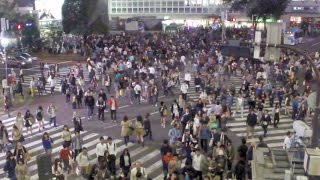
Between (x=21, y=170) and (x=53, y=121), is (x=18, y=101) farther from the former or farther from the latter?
(x=21, y=170)

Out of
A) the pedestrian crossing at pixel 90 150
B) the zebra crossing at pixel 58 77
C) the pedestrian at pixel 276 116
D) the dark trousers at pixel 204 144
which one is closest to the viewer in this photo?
the pedestrian crossing at pixel 90 150

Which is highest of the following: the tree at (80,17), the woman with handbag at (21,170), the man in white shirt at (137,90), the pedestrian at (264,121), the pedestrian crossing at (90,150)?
the tree at (80,17)

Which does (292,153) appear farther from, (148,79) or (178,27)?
(178,27)

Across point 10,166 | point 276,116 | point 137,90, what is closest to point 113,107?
point 137,90

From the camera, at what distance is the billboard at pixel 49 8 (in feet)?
247

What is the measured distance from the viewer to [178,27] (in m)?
65.9

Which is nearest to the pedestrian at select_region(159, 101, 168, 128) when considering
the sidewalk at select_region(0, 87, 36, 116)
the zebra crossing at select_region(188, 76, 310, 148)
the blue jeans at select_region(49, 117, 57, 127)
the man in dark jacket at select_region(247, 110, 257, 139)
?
the zebra crossing at select_region(188, 76, 310, 148)

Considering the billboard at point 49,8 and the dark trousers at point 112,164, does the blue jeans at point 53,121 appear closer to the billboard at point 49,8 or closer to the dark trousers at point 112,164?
the dark trousers at point 112,164

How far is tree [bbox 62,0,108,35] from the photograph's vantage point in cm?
5553

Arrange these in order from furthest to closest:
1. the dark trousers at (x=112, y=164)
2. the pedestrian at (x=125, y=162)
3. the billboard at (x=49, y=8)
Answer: the billboard at (x=49, y=8) → the dark trousers at (x=112, y=164) → the pedestrian at (x=125, y=162)

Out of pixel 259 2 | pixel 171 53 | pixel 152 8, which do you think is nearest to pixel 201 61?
pixel 171 53

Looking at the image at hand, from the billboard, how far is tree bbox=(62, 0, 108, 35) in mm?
18817

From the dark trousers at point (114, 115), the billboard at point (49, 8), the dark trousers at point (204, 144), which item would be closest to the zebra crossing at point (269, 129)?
the dark trousers at point (204, 144)

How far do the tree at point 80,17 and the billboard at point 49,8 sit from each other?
18.8 metres
